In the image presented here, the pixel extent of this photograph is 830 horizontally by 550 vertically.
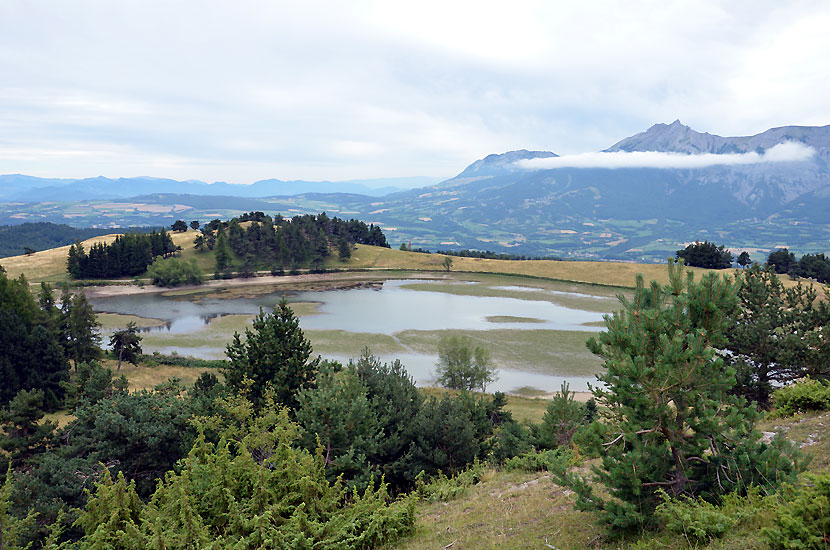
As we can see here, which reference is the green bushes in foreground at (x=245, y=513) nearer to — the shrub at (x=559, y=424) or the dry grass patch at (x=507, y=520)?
the dry grass patch at (x=507, y=520)

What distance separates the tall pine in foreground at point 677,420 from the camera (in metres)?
7.66

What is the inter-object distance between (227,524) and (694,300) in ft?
36.2

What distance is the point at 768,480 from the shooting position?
7941 millimetres

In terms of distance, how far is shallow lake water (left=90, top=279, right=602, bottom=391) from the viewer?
50875 millimetres

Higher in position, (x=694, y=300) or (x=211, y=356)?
(x=694, y=300)

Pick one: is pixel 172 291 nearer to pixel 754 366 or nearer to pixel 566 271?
pixel 566 271

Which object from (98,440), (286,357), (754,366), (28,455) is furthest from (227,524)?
(754,366)

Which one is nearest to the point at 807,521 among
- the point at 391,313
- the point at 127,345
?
the point at 127,345

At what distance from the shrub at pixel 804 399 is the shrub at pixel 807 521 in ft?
44.8

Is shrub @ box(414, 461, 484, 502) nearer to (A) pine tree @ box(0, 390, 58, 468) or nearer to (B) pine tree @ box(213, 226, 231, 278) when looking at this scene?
(A) pine tree @ box(0, 390, 58, 468)

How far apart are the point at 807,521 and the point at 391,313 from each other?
70.1m

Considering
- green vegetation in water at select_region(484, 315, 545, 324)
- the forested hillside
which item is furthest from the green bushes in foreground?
green vegetation in water at select_region(484, 315, 545, 324)

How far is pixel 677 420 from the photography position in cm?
812

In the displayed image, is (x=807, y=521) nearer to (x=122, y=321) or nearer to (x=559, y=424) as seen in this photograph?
(x=559, y=424)
